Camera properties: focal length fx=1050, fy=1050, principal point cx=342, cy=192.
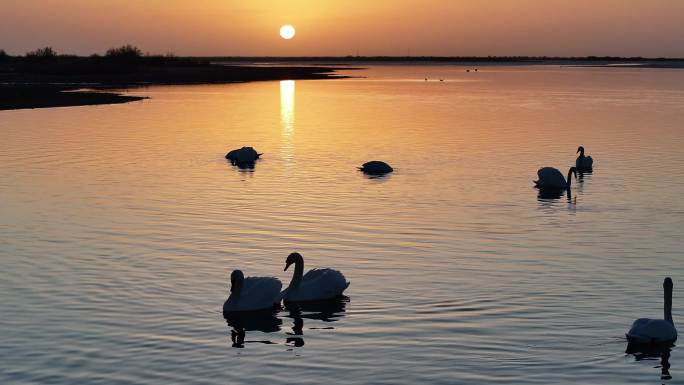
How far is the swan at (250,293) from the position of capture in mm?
13430

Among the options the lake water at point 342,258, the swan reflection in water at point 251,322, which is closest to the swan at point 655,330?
the lake water at point 342,258

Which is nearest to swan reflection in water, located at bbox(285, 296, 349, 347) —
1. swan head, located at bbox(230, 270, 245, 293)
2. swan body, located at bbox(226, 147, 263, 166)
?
swan head, located at bbox(230, 270, 245, 293)

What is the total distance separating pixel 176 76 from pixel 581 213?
289ft

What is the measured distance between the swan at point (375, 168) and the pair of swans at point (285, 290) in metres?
13.1

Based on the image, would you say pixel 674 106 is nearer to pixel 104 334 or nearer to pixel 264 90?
pixel 264 90

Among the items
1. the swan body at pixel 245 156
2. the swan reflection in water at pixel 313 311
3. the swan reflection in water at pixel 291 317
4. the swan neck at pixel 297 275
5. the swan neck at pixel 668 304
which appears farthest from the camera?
the swan body at pixel 245 156

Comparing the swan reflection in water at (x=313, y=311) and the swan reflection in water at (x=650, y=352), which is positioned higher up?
the swan reflection in water at (x=313, y=311)

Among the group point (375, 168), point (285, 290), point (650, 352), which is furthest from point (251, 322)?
point (375, 168)

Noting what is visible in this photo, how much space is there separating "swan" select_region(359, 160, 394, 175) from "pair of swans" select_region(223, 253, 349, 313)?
13145 mm

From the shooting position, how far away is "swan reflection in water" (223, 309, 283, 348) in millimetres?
12587

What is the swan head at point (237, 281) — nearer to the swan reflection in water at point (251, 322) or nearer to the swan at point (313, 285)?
the swan reflection in water at point (251, 322)

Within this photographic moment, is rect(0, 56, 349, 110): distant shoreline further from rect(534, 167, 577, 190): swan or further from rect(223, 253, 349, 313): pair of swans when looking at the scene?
rect(223, 253, 349, 313): pair of swans

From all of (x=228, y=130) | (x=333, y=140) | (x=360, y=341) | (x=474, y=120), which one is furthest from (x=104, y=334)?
(x=474, y=120)

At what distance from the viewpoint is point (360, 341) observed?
12047mm
